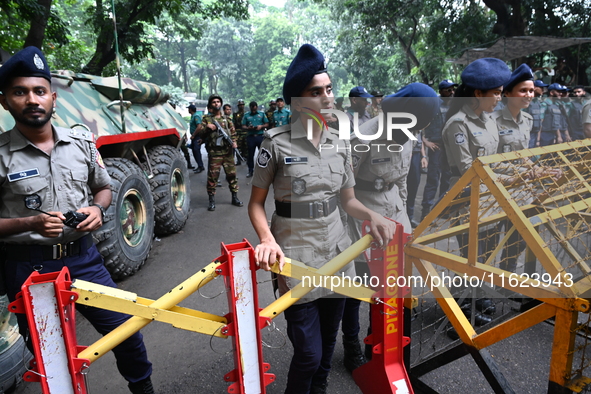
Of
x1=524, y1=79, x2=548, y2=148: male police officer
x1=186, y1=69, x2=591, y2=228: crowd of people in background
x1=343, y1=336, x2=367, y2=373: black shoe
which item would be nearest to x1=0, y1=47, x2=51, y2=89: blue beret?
x1=343, y1=336, x2=367, y2=373: black shoe

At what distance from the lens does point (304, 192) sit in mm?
1984

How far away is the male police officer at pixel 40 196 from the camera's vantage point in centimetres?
198

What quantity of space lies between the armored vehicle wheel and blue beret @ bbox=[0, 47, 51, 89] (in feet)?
4.44

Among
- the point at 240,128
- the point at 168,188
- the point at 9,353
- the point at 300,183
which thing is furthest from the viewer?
the point at 240,128

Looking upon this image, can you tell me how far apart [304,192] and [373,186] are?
2.92 feet

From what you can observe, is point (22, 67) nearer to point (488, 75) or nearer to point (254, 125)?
point (488, 75)

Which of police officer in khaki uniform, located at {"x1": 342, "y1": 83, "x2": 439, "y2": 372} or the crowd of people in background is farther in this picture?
the crowd of people in background

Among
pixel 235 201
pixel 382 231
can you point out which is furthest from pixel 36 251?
pixel 235 201

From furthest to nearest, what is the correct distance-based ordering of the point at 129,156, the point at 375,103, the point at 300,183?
the point at 375,103 < the point at 129,156 < the point at 300,183

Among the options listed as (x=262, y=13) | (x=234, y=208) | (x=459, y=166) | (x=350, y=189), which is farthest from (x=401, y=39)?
(x=262, y=13)

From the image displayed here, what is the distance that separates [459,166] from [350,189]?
4.31 ft

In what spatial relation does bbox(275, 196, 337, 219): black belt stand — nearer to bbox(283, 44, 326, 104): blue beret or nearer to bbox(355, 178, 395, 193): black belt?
bbox(283, 44, 326, 104): blue beret

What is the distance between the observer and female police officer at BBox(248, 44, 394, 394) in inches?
76.0

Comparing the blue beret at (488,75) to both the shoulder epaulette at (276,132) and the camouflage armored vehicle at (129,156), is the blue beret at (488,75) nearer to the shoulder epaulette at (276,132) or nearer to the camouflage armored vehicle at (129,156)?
the shoulder epaulette at (276,132)
